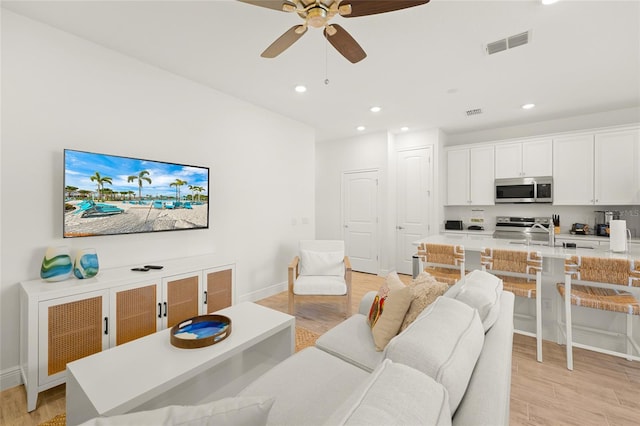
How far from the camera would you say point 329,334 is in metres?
1.83

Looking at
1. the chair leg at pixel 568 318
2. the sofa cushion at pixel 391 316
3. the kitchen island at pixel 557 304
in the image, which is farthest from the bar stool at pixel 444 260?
the sofa cushion at pixel 391 316

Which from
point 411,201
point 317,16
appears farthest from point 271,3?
point 411,201

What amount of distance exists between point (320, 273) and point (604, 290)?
2670 millimetres

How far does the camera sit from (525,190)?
4.48 metres

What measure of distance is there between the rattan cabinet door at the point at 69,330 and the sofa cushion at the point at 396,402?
222cm

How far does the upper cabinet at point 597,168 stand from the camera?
3809 mm

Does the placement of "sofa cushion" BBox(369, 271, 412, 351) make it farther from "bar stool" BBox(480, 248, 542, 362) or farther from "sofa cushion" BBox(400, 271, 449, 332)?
"bar stool" BBox(480, 248, 542, 362)

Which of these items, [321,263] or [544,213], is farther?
[544,213]

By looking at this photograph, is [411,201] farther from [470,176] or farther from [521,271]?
[521,271]

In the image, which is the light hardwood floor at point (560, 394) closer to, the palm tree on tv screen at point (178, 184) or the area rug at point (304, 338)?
the area rug at point (304, 338)

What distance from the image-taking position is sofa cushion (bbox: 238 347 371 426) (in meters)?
1.14

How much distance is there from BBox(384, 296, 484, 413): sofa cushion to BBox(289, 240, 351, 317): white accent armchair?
2029mm

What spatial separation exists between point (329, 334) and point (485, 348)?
0.97 meters

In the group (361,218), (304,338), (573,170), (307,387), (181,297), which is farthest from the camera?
(361,218)
